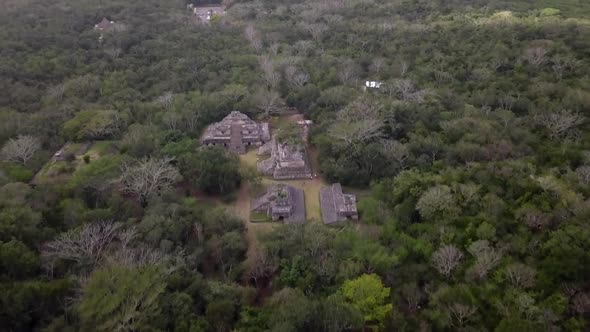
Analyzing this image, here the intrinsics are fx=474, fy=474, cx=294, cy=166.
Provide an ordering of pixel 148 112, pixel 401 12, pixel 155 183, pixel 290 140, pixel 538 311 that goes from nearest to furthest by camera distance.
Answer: pixel 538 311 < pixel 155 183 < pixel 290 140 < pixel 148 112 < pixel 401 12

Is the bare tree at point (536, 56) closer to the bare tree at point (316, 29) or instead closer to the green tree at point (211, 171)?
the bare tree at point (316, 29)

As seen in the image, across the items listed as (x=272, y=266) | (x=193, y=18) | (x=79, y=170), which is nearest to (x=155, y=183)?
(x=79, y=170)

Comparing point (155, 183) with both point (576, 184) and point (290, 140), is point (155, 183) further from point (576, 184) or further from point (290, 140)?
point (576, 184)

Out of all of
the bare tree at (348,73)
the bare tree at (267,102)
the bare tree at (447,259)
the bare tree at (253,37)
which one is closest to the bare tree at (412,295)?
the bare tree at (447,259)

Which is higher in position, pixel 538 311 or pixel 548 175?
pixel 548 175

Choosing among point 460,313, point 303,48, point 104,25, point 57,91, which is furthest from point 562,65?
point 104,25

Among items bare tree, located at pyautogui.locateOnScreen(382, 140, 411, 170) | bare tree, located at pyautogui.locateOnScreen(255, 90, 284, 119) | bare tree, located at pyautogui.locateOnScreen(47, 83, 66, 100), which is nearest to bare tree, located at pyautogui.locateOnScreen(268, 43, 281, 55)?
bare tree, located at pyautogui.locateOnScreen(255, 90, 284, 119)

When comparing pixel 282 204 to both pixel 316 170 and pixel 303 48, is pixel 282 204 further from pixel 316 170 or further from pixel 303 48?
pixel 303 48
